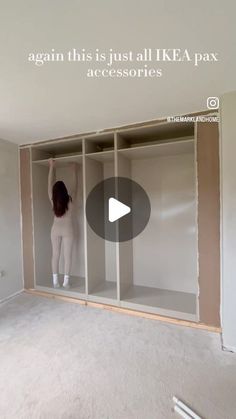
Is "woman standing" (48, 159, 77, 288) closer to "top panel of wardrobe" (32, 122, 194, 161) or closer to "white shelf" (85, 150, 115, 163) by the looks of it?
"top panel of wardrobe" (32, 122, 194, 161)

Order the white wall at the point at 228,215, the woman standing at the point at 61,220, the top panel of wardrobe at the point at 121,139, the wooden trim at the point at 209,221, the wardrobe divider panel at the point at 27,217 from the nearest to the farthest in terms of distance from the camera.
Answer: the white wall at the point at 228,215, the wooden trim at the point at 209,221, the top panel of wardrobe at the point at 121,139, the woman standing at the point at 61,220, the wardrobe divider panel at the point at 27,217

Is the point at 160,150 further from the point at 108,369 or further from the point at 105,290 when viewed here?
the point at 108,369

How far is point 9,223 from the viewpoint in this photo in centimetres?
305

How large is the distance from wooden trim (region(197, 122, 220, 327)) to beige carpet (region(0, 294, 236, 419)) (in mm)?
302

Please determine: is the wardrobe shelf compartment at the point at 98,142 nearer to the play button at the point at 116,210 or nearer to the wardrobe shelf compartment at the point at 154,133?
the wardrobe shelf compartment at the point at 154,133

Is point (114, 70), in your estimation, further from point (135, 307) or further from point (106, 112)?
point (135, 307)

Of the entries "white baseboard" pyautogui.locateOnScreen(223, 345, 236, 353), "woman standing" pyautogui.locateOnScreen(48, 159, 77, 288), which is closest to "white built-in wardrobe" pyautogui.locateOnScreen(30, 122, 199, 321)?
"woman standing" pyautogui.locateOnScreen(48, 159, 77, 288)

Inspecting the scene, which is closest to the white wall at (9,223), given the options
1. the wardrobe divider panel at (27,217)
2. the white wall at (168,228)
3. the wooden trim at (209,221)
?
the wardrobe divider panel at (27,217)

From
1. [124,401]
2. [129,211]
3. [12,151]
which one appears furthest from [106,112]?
[124,401]

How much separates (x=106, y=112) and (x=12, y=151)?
1.65m

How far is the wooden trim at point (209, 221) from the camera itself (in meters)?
2.15

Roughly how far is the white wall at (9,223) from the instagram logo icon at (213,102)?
256 centimetres

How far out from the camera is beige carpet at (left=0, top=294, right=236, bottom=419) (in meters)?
1.40
